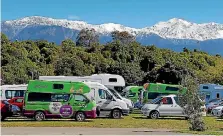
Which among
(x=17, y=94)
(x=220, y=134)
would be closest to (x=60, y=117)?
(x=17, y=94)

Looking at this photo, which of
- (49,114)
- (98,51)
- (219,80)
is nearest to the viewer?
(49,114)

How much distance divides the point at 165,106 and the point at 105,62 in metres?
50.5

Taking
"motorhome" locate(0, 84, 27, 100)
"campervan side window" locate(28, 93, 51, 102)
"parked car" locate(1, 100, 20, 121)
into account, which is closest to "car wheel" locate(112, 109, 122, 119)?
"campervan side window" locate(28, 93, 51, 102)

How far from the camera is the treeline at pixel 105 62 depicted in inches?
2785

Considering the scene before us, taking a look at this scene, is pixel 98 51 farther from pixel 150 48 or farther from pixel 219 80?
pixel 219 80

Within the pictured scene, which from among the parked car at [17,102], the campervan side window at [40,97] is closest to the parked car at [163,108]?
the campervan side window at [40,97]

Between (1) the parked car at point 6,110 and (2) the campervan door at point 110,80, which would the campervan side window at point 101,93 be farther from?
(2) the campervan door at point 110,80

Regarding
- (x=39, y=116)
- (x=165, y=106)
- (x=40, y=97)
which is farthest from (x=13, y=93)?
(x=165, y=106)

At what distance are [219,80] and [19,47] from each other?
3212 centimetres

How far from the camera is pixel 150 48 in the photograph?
93562 mm

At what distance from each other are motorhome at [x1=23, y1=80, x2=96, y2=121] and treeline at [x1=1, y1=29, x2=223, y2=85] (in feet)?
122

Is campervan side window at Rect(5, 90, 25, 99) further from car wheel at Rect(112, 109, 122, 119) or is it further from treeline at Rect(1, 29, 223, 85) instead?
treeline at Rect(1, 29, 223, 85)

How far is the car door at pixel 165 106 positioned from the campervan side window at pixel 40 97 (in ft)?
24.6

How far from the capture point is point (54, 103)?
88.0 feet
